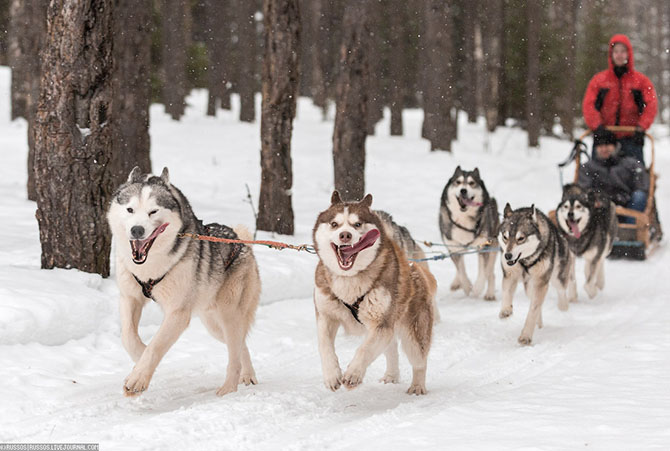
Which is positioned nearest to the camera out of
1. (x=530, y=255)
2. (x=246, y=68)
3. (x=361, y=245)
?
(x=361, y=245)

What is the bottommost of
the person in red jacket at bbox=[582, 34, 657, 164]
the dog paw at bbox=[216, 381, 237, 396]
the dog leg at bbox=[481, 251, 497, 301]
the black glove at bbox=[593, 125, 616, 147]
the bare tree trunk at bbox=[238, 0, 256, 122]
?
the dog paw at bbox=[216, 381, 237, 396]

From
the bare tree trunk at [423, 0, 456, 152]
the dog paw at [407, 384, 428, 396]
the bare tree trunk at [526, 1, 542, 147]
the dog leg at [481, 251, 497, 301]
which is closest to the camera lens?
the dog paw at [407, 384, 428, 396]

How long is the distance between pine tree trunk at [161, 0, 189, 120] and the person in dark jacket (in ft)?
38.1

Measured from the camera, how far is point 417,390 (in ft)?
14.8

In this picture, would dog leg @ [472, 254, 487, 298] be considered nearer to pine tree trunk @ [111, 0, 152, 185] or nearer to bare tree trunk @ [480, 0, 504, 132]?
pine tree trunk @ [111, 0, 152, 185]

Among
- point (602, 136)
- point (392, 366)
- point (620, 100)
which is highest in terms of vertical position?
point (620, 100)

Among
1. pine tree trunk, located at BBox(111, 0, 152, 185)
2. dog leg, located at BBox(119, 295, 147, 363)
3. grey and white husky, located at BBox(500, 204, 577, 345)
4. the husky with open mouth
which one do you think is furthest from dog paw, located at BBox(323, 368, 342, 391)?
pine tree trunk, located at BBox(111, 0, 152, 185)

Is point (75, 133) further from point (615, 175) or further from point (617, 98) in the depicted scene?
point (617, 98)

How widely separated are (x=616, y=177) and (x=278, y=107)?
4736mm

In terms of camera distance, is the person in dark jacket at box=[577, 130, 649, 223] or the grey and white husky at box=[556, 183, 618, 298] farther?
the person in dark jacket at box=[577, 130, 649, 223]

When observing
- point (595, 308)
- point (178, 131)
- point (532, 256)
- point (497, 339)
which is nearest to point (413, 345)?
point (497, 339)

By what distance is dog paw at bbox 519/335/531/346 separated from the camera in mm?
6000

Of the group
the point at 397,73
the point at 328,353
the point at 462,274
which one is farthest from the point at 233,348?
the point at 397,73

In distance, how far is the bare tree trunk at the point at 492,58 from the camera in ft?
71.1
